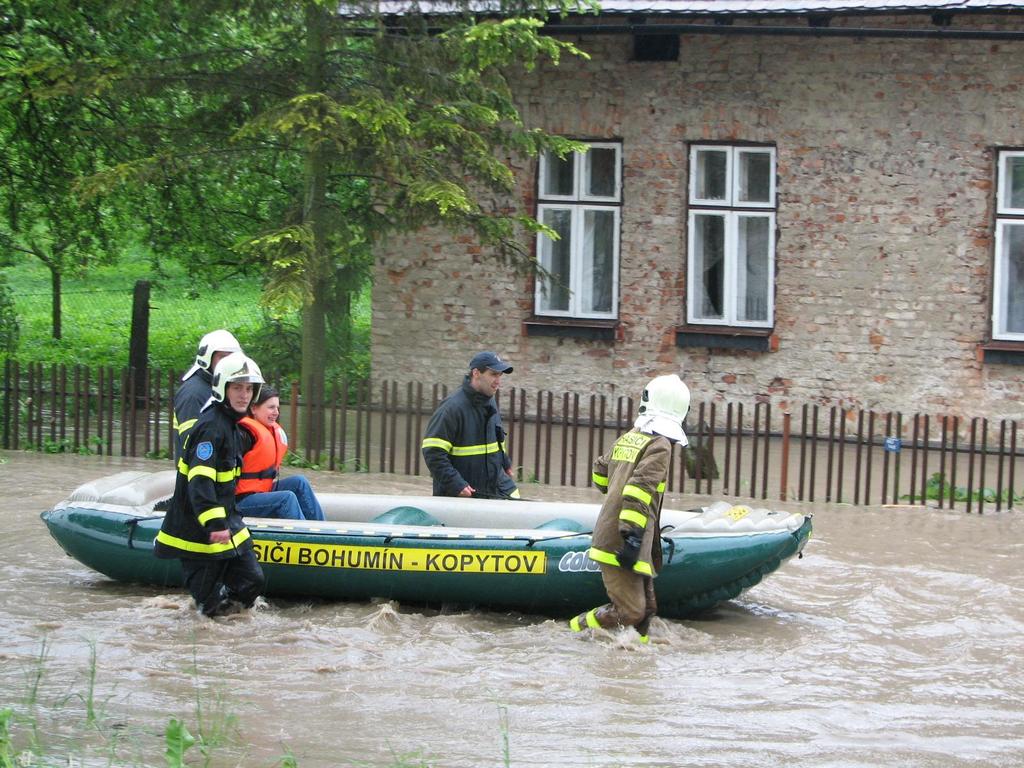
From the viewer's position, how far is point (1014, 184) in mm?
14688

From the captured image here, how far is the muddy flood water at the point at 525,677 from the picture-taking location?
6531mm

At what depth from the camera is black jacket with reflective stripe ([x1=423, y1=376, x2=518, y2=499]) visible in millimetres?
9570

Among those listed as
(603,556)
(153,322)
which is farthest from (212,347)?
(153,322)

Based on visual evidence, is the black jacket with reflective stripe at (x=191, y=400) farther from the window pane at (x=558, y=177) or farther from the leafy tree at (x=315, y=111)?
the window pane at (x=558, y=177)

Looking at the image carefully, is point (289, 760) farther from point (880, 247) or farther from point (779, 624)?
point (880, 247)

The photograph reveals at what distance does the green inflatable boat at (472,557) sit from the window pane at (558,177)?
23.9ft

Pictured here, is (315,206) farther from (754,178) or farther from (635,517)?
(635,517)

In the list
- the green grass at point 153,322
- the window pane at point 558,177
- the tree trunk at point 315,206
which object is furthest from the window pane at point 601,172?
the green grass at point 153,322

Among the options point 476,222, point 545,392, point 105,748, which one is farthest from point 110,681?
point 545,392

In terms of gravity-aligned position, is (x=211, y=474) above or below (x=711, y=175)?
below

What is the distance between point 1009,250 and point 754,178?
2.72 meters

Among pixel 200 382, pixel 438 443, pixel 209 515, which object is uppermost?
pixel 200 382

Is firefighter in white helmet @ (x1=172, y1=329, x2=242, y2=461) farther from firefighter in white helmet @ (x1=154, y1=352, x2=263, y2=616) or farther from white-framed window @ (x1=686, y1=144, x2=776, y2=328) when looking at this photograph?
white-framed window @ (x1=686, y1=144, x2=776, y2=328)

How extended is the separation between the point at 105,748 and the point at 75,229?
11.5 meters
